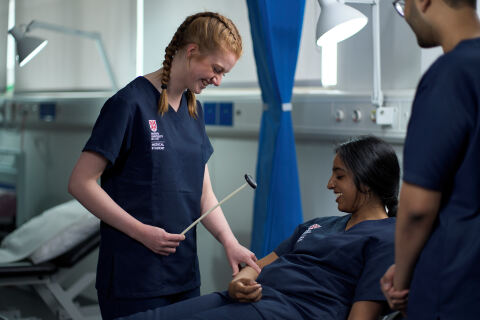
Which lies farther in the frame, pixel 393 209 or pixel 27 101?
pixel 27 101

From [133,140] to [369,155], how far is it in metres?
0.67

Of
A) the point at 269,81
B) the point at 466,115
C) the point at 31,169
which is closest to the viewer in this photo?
the point at 466,115

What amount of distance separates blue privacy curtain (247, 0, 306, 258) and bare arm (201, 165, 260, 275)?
25.1 inches

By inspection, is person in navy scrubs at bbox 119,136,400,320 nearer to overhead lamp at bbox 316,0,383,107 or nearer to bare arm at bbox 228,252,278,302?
bare arm at bbox 228,252,278,302

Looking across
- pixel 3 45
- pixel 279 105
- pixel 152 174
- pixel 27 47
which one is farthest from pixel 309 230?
pixel 3 45

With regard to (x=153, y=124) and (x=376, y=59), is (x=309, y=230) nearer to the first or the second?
(x=153, y=124)

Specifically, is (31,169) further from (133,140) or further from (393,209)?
(393,209)

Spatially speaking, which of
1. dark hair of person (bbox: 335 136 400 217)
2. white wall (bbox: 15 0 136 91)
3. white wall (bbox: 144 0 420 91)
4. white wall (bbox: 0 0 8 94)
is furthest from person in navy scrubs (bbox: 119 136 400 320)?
white wall (bbox: 0 0 8 94)

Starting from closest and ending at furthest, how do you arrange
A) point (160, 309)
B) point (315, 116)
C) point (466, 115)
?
point (466, 115) < point (160, 309) < point (315, 116)

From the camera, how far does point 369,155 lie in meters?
1.74

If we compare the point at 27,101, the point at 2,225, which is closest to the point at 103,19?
the point at 27,101

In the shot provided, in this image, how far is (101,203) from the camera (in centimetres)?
161

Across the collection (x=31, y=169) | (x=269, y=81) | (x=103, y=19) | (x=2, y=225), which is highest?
(x=103, y=19)

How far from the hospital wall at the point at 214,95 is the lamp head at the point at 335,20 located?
48cm
